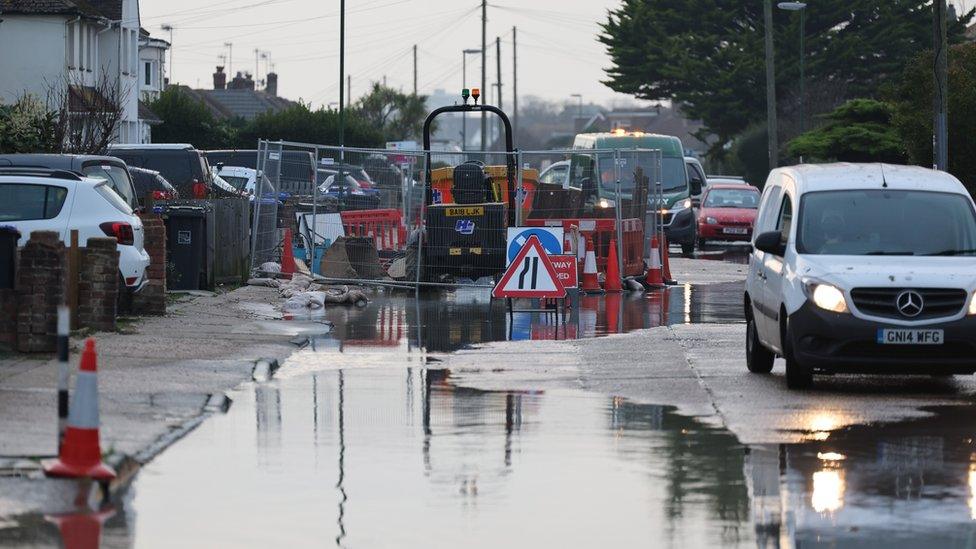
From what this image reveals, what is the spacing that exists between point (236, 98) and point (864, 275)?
99.3 metres

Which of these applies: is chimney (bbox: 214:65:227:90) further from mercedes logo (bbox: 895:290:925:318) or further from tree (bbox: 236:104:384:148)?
mercedes logo (bbox: 895:290:925:318)

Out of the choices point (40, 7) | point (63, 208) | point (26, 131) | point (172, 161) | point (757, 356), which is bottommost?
point (757, 356)

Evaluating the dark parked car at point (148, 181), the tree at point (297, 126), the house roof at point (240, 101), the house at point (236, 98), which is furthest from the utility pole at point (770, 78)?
the house roof at point (240, 101)

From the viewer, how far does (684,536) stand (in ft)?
27.5

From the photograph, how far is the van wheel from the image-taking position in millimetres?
14016

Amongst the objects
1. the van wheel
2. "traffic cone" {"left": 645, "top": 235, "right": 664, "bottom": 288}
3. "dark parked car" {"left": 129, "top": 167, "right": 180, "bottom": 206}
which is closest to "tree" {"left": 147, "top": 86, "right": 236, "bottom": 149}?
"dark parked car" {"left": 129, "top": 167, "right": 180, "bottom": 206}

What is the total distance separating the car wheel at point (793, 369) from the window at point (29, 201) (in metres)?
7.86

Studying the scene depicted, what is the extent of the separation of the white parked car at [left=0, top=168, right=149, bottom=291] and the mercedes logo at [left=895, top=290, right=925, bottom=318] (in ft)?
26.9

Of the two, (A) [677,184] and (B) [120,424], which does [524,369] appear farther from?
(A) [677,184]

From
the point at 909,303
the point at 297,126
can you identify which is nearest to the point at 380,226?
the point at 909,303

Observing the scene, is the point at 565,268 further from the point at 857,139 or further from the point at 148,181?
the point at 857,139

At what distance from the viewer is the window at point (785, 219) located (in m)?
15.1

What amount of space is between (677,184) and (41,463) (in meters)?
30.4

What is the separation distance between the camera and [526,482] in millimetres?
9906
